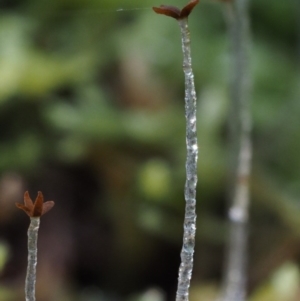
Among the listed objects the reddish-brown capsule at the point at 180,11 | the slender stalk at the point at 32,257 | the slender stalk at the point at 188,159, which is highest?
the reddish-brown capsule at the point at 180,11

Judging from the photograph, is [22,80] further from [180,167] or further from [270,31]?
[270,31]

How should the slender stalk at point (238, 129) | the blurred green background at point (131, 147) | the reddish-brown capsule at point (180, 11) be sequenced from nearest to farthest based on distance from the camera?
the reddish-brown capsule at point (180, 11)
the slender stalk at point (238, 129)
the blurred green background at point (131, 147)

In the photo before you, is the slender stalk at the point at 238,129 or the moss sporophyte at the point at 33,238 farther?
the slender stalk at the point at 238,129

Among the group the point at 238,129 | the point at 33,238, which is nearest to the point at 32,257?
the point at 33,238

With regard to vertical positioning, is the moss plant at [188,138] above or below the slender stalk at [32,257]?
above

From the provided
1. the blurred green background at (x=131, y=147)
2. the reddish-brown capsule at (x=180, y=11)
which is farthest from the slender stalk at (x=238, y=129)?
the reddish-brown capsule at (x=180, y=11)

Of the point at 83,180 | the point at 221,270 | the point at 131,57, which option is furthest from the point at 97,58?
the point at 221,270

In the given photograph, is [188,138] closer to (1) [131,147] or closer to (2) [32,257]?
(2) [32,257]

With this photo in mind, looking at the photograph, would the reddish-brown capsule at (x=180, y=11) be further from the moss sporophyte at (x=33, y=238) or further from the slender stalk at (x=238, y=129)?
the slender stalk at (x=238, y=129)
